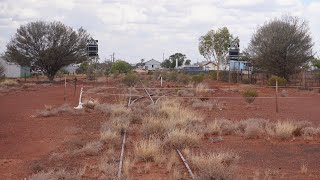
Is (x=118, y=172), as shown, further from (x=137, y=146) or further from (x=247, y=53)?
(x=247, y=53)

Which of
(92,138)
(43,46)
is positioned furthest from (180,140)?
(43,46)

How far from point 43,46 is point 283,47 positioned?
1268 inches

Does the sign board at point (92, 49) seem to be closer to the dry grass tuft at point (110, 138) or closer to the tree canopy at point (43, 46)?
the tree canopy at point (43, 46)

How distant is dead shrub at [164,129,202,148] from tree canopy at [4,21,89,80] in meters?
55.3

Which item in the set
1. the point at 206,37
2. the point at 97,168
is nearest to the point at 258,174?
the point at 97,168

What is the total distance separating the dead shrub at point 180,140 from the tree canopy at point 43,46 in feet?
181

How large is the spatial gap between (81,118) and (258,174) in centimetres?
1395

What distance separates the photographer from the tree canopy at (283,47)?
5319cm

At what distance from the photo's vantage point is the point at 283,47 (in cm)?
5300

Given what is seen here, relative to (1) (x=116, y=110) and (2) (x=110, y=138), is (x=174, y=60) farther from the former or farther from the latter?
(2) (x=110, y=138)

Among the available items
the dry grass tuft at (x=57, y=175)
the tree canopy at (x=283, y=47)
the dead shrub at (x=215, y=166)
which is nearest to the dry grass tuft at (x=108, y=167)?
the dry grass tuft at (x=57, y=175)

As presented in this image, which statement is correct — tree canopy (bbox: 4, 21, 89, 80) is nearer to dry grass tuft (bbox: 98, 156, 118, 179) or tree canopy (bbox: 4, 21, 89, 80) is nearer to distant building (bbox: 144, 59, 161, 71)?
dry grass tuft (bbox: 98, 156, 118, 179)

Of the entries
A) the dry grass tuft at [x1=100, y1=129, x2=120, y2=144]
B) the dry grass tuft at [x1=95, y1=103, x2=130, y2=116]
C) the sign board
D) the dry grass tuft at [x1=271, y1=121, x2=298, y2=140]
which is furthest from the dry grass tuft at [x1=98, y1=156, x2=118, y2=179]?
the sign board

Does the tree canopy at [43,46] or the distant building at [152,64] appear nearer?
the tree canopy at [43,46]
